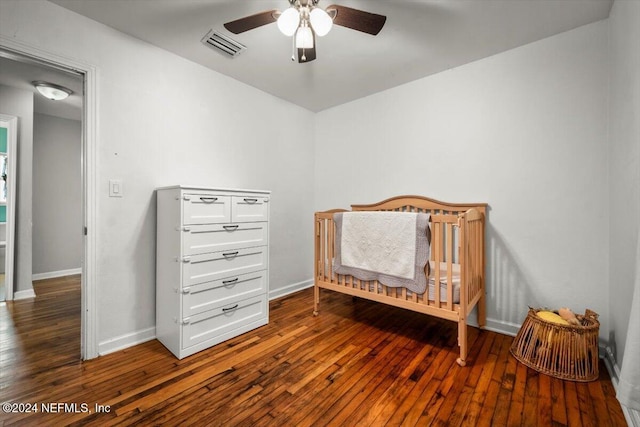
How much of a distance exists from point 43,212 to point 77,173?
664 mm

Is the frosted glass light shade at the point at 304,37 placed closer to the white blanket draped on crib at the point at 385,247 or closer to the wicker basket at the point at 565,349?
the white blanket draped on crib at the point at 385,247

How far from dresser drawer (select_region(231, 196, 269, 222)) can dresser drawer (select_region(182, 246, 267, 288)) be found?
243 millimetres

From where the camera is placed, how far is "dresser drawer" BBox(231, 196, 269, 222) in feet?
6.65

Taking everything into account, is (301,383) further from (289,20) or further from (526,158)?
(526,158)

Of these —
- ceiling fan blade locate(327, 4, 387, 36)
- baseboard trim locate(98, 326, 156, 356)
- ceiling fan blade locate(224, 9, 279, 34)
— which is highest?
ceiling fan blade locate(224, 9, 279, 34)

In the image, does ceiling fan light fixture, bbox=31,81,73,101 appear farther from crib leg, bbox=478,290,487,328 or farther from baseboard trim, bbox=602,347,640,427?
baseboard trim, bbox=602,347,640,427

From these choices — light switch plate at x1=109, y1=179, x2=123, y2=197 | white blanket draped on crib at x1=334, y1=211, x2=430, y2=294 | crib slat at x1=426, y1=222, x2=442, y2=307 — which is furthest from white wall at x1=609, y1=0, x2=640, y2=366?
light switch plate at x1=109, y1=179, x2=123, y2=197

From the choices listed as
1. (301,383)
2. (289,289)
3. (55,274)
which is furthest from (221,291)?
(55,274)

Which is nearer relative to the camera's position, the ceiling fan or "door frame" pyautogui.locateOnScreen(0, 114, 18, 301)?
the ceiling fan

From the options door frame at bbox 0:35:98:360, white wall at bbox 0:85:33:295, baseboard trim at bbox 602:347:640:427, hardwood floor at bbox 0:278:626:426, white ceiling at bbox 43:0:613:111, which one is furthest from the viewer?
white wall at bbox 0:85:33:295

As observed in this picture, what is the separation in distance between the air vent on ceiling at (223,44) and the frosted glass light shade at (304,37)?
791mm

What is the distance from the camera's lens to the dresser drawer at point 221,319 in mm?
1773

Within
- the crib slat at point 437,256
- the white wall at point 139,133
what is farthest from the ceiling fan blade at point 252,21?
the crib slat at point 437,256

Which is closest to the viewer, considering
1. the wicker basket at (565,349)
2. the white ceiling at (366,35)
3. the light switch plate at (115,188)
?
the wicker basket at (565,349)
